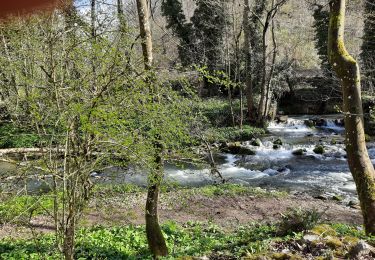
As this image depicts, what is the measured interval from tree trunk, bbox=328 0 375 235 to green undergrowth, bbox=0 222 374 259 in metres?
0.68

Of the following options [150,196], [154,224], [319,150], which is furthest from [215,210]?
[319,150]

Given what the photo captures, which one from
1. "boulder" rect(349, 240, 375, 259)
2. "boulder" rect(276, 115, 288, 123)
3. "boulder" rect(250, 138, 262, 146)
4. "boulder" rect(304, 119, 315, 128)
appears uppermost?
"boulder" rect(276, 115, 288, 123)

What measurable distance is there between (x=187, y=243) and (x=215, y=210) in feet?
9.85

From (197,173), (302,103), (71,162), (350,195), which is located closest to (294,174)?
(350,195)

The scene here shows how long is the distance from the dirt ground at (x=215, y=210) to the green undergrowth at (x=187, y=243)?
32.3 inches

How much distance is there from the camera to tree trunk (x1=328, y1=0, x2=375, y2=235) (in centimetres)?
596

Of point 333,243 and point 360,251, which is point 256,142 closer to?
point 333,243

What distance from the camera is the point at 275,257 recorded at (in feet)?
14.5

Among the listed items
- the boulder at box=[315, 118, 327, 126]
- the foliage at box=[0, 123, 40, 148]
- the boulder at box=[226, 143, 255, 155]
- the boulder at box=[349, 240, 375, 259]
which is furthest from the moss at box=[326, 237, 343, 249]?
the boulder at box=[315, 118, 327, 126]

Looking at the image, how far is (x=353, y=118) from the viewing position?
6.11m

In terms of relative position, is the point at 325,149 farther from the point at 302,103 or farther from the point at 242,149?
the point at 302,103

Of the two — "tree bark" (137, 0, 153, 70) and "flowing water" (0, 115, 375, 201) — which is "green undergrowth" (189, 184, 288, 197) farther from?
"tree bark" (137, 0, 153, 70)

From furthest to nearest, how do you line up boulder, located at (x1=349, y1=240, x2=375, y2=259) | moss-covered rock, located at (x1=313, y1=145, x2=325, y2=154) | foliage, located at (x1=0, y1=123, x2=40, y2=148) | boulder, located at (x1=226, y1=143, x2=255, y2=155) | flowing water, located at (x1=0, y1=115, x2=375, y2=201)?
boulder, located at (x1=226, y1=143, x2=255, y2=155), moss-covered rock, located at (x1=313, y1=145, x2=325, y2=154), flowing water, located at (x1=0, y1=115, x2=375, y2=201), foliage, located at (x1=0, y1=123, x2=40, y2=148), boulder, located at (x1=349, y1=240, x2=375, y2=259)

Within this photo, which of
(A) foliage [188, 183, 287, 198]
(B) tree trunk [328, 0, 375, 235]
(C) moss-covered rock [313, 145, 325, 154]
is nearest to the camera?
(B) tree trunk [328, 0, 375, 235]
